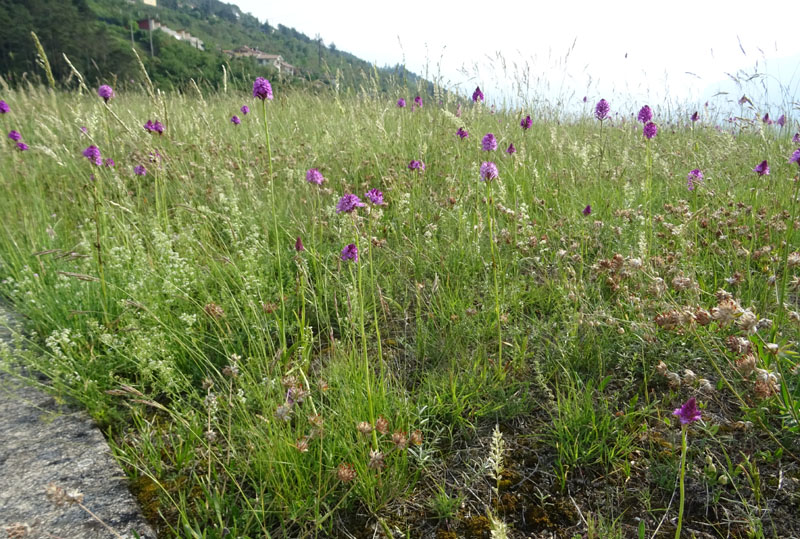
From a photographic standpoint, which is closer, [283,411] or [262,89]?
[283,411]

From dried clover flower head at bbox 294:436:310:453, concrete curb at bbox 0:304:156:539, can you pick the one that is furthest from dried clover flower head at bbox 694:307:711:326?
concrete curb at bbox 0:304:156:539

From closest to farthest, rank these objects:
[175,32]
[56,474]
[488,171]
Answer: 1. [56,474]
2. [488,171]
3. [175,32]

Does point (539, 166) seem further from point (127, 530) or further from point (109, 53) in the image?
point (109, 53)

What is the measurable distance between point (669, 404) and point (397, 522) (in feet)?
3.60

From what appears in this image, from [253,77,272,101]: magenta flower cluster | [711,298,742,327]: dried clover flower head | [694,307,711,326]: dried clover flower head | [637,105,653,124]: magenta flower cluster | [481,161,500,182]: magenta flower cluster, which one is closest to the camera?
[711,298,742,327]: dried clover flower head

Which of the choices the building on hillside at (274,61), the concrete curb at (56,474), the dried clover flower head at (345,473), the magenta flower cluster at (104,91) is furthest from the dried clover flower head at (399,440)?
the building on hillside at (274,61)

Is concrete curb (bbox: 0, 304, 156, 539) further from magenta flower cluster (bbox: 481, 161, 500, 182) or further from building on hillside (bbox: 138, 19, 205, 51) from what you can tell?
building on hillside (bbox: 138, 19, 205, 51)

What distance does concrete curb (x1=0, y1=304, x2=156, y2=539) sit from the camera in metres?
1.35

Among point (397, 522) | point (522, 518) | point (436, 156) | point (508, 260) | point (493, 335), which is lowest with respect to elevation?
point (397, 522)

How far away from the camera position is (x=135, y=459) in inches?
64.1

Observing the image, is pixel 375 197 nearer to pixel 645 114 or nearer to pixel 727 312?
pixel 727 312

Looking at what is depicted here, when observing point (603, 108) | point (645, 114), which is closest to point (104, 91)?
point (603, 108)

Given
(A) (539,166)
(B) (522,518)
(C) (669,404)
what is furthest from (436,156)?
(B) (522,518)

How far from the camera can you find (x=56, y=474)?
1.54 metres
